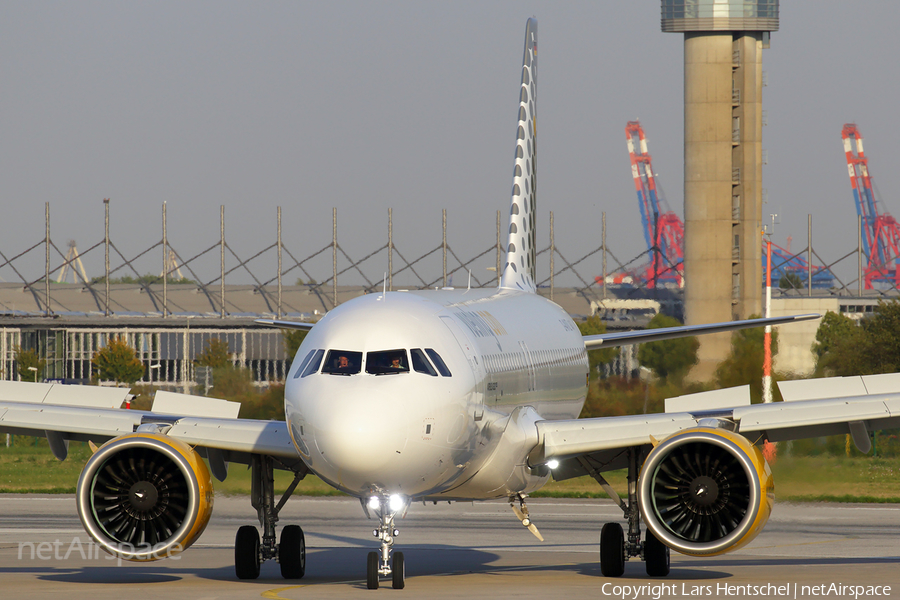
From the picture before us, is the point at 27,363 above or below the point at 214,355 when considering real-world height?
below

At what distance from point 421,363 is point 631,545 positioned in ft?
19.7

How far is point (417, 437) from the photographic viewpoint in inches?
606

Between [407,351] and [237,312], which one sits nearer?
[407,351]

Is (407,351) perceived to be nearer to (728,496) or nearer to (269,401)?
(728,496)

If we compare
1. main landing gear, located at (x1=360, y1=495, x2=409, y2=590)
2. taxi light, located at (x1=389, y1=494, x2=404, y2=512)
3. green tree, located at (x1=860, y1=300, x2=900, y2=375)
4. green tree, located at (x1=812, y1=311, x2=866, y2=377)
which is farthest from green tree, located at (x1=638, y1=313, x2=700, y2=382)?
taxi light, located at (x1=389, y1=494, x2=404, y2=512)

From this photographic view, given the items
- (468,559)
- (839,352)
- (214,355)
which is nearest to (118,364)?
(214,355)

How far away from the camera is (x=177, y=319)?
10431 centimetres

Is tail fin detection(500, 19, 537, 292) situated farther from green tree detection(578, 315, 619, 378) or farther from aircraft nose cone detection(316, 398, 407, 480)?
green tree detection(578, 315, 619, 378)

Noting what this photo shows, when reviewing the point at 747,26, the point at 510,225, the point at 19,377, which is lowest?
the point at 19,377

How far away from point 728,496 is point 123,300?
348ft

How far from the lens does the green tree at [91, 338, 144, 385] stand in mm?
94562

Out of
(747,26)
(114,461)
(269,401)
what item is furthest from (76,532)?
(747,26)

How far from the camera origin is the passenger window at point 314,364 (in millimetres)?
15844

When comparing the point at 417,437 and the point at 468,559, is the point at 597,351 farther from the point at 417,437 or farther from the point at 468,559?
the point at 417,437
